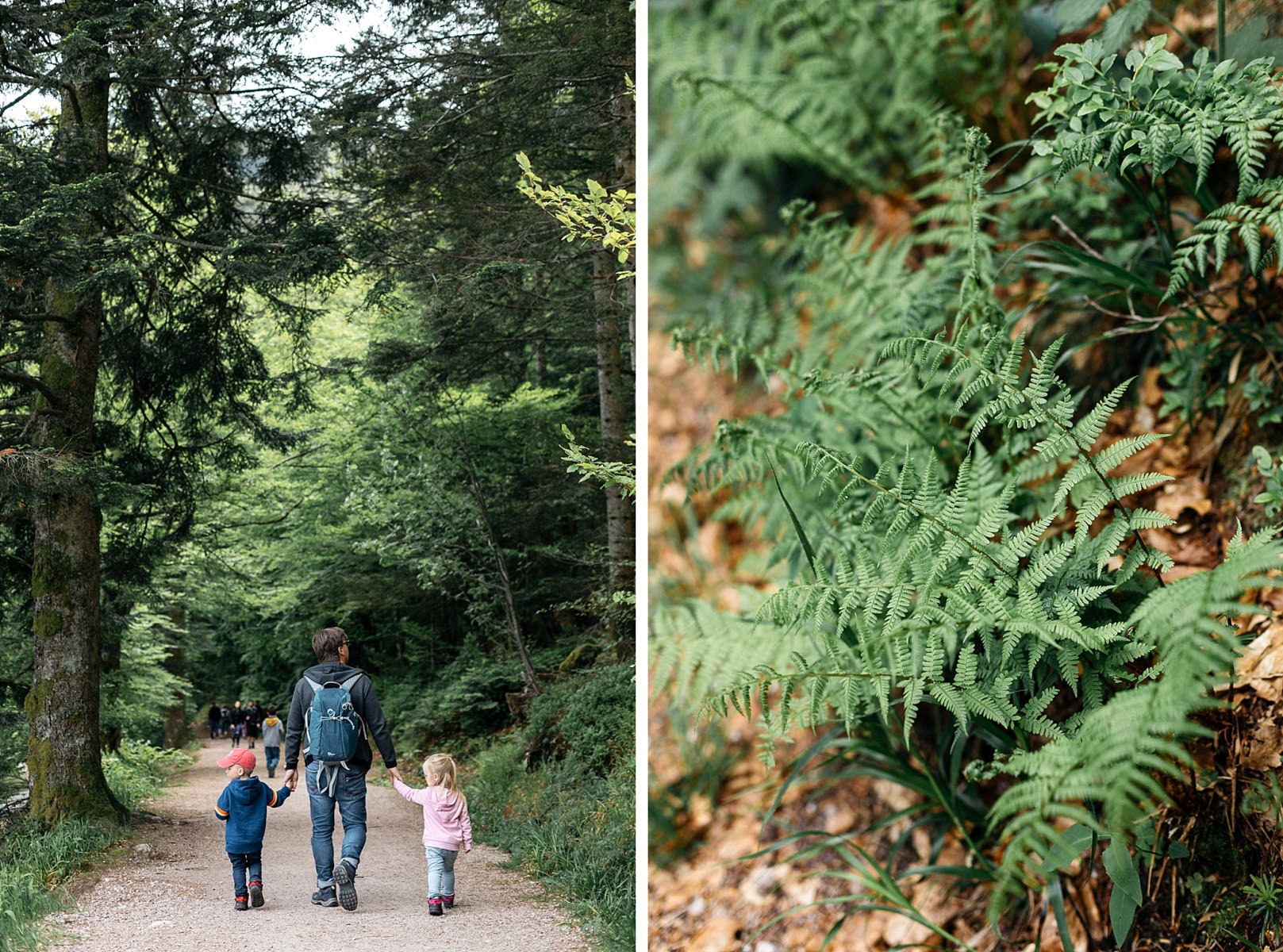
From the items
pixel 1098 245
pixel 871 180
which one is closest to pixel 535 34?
pixel 871 180

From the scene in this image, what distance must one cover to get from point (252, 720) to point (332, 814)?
1393 millimetres

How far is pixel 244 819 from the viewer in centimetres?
307

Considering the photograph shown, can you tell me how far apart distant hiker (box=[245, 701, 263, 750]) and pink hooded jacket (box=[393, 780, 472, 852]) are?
1.38 metres

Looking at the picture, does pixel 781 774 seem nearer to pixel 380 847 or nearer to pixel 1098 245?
pixel 1098 245

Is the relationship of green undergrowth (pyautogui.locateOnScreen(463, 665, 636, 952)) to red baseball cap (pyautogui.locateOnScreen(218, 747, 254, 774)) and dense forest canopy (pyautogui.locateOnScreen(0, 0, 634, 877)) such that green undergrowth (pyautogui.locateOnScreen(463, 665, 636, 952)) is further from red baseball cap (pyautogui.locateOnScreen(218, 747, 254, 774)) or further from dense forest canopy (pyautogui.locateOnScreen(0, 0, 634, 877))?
red baseball cap (pyautogui.locateOnScreen(218, 747, 254, 774))

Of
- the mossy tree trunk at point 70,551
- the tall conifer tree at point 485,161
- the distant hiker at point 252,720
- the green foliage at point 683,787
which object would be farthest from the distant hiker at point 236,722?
the green foliage at point 683,787

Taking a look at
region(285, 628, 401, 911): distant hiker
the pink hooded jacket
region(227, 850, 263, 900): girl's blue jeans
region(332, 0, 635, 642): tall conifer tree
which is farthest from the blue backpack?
region(332, 0, 635, 642): tall conifer tree

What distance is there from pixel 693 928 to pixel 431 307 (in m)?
4.09

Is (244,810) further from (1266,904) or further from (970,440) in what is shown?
(1266,904)

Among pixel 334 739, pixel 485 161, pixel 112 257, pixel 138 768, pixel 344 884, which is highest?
pixel 485 161

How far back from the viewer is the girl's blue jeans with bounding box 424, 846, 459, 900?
3084 millimetres

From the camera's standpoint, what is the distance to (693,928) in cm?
147

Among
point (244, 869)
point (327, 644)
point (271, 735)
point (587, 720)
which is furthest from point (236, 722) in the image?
point (587, 720)

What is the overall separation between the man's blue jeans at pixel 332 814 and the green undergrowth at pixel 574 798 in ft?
2.81
